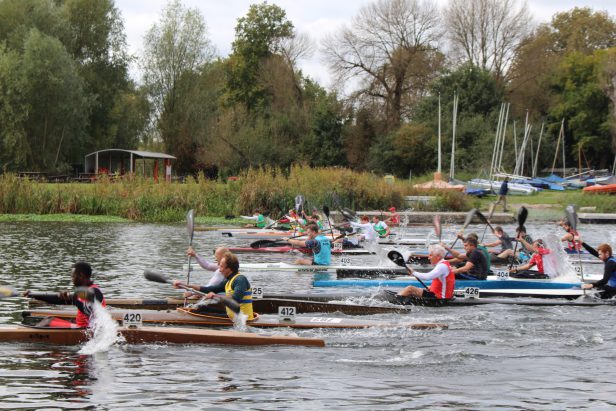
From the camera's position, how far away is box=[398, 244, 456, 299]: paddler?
50.0 feet

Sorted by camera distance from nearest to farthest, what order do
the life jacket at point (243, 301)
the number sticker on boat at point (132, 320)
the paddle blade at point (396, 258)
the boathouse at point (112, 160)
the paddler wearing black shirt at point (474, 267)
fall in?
1. the number sticker on boat at point (132, 320)
2. the life jacket at point (243, 301)
3. the paddle blade at point (396, 258)
4. the paddler wearing black shirt at point (474, 267)
5. the boathouse at point (112, 160)

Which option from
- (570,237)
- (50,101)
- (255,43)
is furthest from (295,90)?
(570,237)

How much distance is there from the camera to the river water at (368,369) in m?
9.80

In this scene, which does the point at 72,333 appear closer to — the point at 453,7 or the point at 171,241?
the point at 171,241

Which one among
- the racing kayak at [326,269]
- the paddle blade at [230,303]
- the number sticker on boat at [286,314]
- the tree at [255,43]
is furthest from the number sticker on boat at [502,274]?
the tree at [255,43]

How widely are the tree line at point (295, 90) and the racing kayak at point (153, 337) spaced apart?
46652mm

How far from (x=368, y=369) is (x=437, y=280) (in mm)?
4603

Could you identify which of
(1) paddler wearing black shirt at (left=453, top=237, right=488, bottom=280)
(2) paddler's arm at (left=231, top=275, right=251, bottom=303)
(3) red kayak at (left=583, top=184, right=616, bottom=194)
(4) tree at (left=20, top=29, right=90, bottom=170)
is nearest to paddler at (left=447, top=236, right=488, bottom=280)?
(1) paddler wearing black shirt at (left=453, top=237, right=488, bottom=280)

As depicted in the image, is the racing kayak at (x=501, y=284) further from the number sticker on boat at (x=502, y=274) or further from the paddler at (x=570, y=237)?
the paddler at (x=570, y=237)

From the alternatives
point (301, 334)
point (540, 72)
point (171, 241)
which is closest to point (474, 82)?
point (540, 72)

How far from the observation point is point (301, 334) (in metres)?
13.1

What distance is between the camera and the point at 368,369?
11.3m

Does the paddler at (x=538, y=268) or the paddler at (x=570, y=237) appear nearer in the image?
the paddler at (x=570, y=237)

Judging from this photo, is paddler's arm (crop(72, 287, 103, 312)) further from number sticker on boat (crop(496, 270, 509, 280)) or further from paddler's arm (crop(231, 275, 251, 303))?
number sticker on boat (crop(496, 270, 509, 280))
